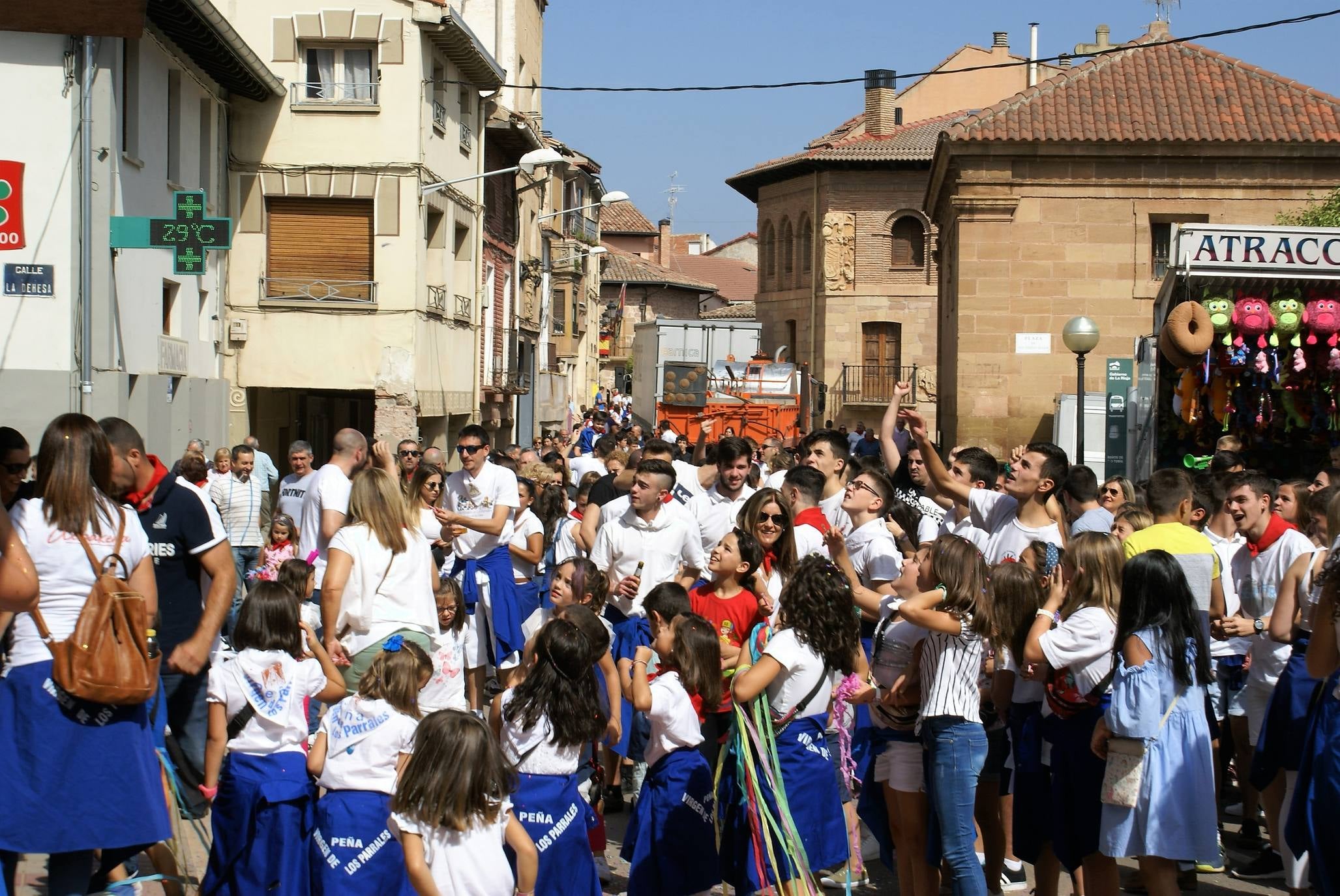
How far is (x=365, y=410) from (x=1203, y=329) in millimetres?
16810

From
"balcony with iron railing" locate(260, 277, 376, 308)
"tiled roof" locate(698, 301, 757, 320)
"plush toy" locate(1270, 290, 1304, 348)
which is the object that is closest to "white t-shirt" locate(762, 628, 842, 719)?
"plush toy" locate(1270, 290, 1304, 348)

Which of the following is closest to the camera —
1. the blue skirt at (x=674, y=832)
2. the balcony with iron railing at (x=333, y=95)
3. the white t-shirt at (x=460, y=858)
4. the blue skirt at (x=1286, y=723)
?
the white t-shirt at (x=460, y=858)

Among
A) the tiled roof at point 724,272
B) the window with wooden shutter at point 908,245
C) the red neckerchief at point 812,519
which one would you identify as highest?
the tiled roof at point 724,272

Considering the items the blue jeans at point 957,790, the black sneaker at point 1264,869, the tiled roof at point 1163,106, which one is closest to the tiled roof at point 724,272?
the tiled roof at point 1163,106

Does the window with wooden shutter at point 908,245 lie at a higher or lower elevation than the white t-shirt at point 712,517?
higher

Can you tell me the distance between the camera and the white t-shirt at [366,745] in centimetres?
514

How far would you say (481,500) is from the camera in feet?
30.7

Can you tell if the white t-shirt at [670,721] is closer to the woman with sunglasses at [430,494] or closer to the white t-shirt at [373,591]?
the white t-shirt at [373,591]

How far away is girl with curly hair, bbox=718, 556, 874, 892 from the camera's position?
18.2 ft

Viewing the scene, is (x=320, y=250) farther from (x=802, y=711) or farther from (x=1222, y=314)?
(x=802, y=711)

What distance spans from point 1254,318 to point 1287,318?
0.29m

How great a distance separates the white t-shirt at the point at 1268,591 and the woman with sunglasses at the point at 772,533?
7.19 feet

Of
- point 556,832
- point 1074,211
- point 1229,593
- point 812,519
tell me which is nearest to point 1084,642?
point 556,832

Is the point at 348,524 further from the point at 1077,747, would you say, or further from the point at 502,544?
the point at 1077,747
